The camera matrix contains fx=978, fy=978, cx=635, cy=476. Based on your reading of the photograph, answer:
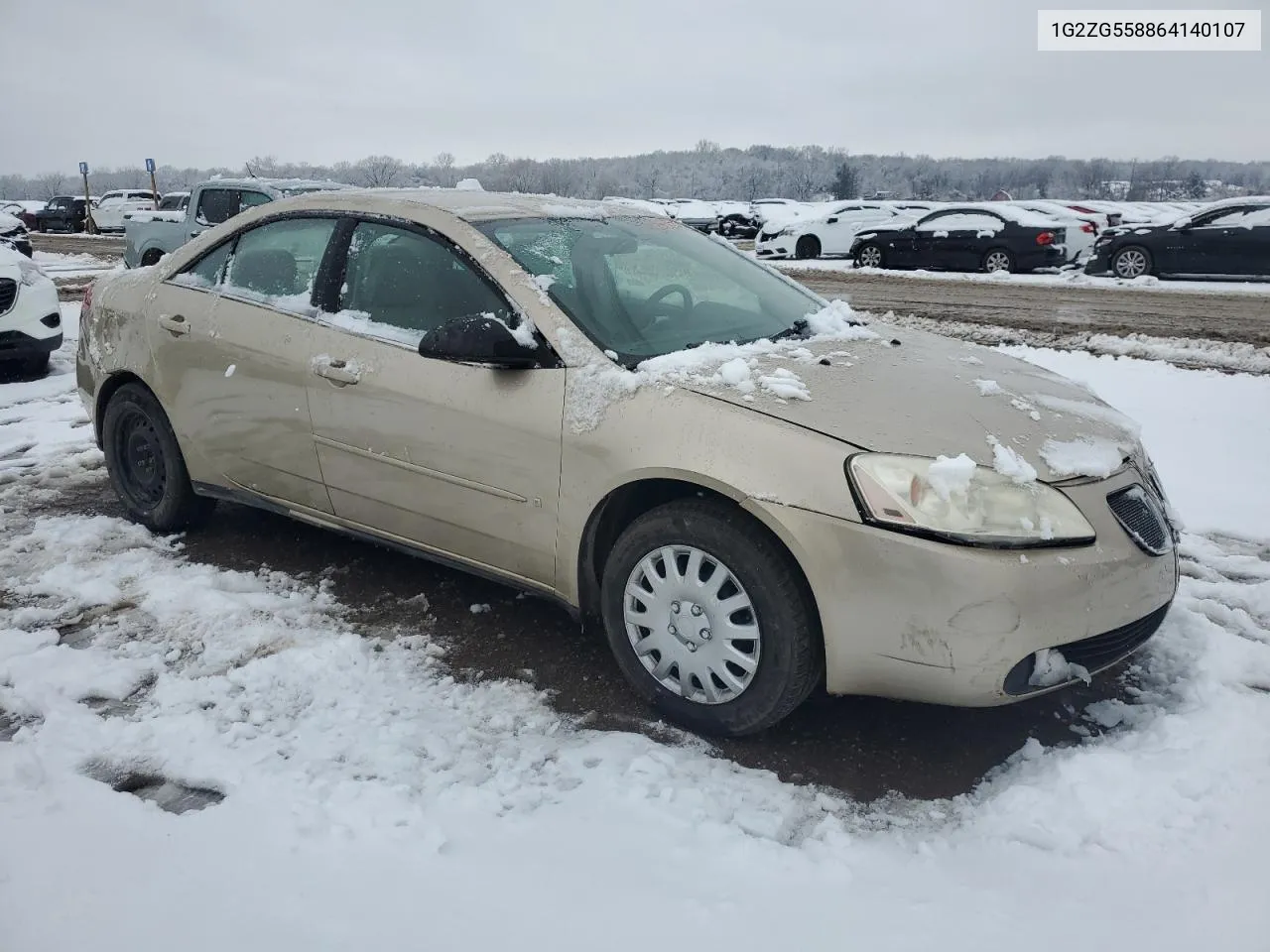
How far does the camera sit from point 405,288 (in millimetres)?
3566

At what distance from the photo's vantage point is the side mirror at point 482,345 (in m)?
3.06

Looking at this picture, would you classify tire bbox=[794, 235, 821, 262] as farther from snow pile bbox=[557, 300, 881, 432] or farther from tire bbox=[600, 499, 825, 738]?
tire bbox=[600, 499, 825, 738]

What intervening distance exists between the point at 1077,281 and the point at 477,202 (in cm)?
1401

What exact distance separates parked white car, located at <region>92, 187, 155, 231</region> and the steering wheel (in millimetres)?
35364

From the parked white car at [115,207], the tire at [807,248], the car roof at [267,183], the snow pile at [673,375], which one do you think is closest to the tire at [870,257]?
the tire at [807,248]

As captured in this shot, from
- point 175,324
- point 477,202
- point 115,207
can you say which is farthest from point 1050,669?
point 115,207

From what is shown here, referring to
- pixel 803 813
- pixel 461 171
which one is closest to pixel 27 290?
pixel 803 813

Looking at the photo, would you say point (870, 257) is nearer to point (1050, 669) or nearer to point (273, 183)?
point (273, 183)

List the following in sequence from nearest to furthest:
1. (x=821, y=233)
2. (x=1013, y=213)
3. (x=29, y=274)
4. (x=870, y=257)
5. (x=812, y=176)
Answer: (x=29, y=274) < (x=1013, y=213) < (x=870, y=257) < (x=821, y=233) < (x=812, y=176)

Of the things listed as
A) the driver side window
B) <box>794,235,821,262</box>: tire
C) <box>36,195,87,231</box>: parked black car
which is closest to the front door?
the driver side window

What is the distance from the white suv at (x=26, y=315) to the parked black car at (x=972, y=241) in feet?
45.1

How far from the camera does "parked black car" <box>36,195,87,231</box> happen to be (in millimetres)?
38188

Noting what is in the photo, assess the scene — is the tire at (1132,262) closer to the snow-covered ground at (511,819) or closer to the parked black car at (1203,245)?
the parked black car at (1203,245)

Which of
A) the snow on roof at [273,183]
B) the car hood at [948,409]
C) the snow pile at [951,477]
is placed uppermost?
the snow on roof at [273,183]
